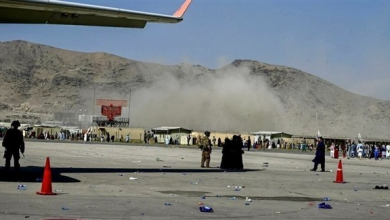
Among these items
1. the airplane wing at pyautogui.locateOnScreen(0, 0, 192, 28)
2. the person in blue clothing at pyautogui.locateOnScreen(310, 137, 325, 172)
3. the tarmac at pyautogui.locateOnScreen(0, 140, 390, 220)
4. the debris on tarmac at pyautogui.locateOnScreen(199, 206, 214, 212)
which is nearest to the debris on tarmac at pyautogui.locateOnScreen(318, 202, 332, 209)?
the tarmac at pyautogui.locateOnScreen(0, 140, 390, 220)

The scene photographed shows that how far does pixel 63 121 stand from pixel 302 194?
175262 millimetres

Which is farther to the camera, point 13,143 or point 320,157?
point 320,157

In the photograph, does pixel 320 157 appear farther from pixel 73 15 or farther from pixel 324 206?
pixel 324 206

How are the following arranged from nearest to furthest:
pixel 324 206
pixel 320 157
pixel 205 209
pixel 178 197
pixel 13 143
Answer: pixel 205 209
pixel 324 206
pixel 178 197
pixel 13 143
pixel 320 157

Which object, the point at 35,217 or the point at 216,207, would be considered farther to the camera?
the point at 216,207

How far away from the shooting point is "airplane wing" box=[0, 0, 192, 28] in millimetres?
22805

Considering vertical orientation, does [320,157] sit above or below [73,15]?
below

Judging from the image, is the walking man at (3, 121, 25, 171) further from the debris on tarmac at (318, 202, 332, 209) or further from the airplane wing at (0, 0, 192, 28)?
the debris on tarmac at (318, 202, 332, 209)

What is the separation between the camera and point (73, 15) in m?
25.3

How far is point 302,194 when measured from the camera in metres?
20.7

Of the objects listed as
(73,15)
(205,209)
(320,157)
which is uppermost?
(73,15)

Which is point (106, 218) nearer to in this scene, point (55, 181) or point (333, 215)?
point (333, 215)

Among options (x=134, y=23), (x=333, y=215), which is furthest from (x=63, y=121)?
(x=333, y=215)

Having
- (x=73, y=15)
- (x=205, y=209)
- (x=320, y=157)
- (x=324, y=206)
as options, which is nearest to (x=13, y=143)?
(x=73, y=15)
